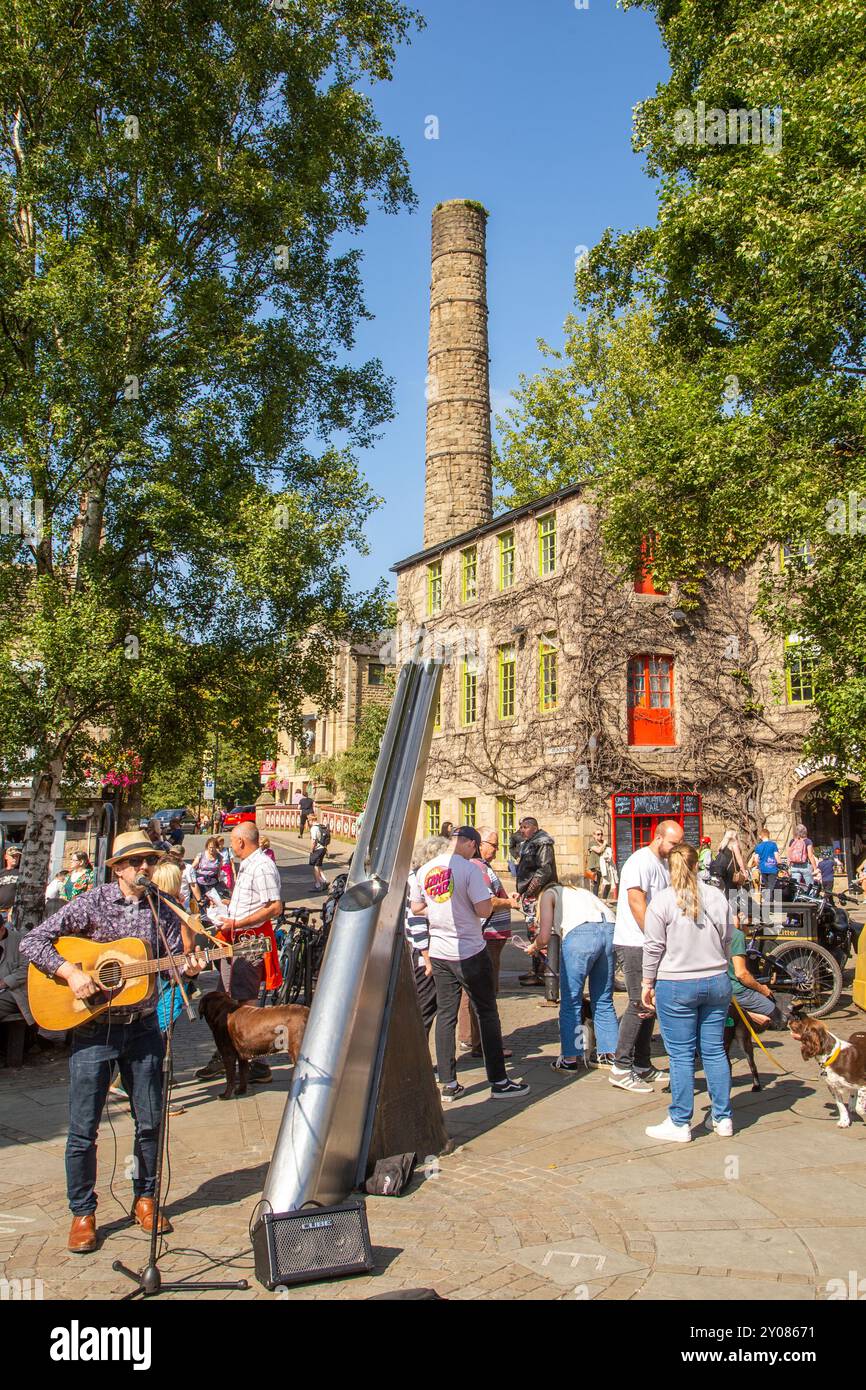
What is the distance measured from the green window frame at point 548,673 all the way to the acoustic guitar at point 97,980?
68.2 feet

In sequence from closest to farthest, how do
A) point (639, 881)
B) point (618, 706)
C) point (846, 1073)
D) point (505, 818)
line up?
point (846, 1073) → point (639, 881) → point (618, 706) → point (505, 818)

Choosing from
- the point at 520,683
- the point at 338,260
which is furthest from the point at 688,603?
the point at 338,260

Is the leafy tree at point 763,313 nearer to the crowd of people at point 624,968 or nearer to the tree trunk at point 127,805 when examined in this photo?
the crowd of people at point 624,968

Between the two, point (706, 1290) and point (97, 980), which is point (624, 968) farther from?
→ point (97, 980)

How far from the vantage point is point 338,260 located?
47.1ft

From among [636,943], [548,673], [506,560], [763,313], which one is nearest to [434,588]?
[506,560]

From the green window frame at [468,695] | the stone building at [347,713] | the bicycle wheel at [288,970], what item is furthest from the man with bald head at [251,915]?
the stone building at [347,713]

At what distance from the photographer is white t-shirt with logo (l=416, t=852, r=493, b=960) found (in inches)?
280

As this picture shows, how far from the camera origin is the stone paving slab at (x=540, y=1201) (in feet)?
14.2

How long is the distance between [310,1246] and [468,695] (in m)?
25.2

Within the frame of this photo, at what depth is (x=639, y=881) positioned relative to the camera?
24.9 feet

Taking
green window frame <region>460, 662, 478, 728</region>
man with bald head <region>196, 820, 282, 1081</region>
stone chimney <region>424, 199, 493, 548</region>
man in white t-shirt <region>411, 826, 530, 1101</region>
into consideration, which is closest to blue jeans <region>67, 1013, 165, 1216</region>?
man in white t-shirt <region>411, 826, 530, 1101</region>
